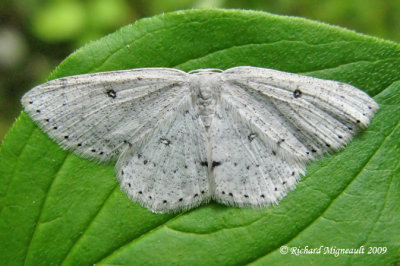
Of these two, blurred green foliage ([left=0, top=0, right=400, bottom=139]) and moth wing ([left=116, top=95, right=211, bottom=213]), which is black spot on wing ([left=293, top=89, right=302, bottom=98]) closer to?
moth wing ([left=116, top=95, right=211, bottom=213])

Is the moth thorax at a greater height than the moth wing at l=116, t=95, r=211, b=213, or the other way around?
the moth thorax

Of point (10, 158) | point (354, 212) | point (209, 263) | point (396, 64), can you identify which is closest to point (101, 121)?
point (10, 158)

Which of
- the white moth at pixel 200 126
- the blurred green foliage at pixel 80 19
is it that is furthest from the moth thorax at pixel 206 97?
the blurred green foliage at pixel 80 19

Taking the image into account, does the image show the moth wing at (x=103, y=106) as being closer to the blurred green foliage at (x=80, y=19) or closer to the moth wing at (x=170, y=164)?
the moth wing at (x=170, y=164)

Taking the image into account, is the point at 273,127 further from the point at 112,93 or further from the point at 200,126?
the point at 112,93

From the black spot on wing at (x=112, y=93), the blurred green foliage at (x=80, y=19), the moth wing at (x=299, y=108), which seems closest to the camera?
the moth wing at (x=299, y=108)

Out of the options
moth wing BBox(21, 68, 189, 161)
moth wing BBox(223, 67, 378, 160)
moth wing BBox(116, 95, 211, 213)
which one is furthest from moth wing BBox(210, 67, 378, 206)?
moth wing BBox(21, 68, 189, 161)

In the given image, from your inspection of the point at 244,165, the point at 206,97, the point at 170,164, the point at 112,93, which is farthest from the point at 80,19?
the point at 244,165
